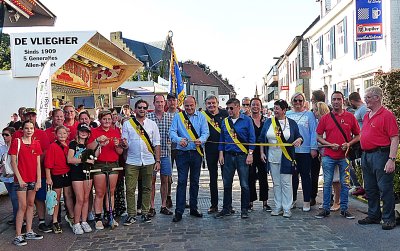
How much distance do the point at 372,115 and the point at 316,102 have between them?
1.85 m

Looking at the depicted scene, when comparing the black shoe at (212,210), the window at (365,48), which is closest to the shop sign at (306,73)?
the window at (365,48)

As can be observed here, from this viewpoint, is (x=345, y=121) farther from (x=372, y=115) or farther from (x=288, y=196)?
(x=288, y=196)

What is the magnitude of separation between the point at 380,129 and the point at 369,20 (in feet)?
35.7

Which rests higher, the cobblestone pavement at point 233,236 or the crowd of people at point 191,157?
the crowd of people at point 191,157

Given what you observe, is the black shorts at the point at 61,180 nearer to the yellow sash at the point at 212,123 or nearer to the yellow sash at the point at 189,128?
the yellow sash at the point at 189,128

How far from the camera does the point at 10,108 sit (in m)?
12.2

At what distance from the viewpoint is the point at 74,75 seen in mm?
15867

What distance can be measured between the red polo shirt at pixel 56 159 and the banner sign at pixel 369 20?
1218 cm

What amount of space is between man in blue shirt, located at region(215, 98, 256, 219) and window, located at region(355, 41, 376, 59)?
12460 mm

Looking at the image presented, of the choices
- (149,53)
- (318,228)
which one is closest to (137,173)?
(318,228)

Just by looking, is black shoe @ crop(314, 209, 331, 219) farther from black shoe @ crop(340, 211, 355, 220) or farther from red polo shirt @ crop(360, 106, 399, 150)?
red polo shirt @ crop(360, 106, 399, 150)

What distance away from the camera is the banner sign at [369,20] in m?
16.0

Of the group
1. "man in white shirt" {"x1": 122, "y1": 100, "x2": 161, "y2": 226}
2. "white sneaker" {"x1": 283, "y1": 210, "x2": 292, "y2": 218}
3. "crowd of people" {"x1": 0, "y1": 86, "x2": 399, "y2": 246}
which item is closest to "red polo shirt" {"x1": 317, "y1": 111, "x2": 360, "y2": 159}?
"crowd of people" {"x1": 0, "y1": 86, "x2": 399, "y2": 246}

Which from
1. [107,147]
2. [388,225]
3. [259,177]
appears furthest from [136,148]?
[388,225]
